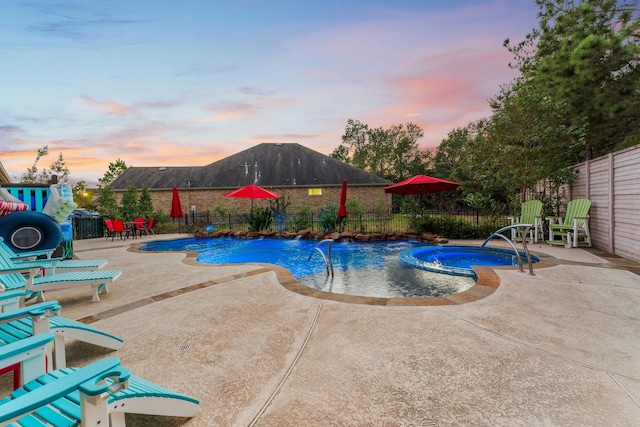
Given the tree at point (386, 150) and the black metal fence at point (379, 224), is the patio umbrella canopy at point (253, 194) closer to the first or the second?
the black metal fence at point (379, 224)

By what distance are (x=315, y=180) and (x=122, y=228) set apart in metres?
16.2

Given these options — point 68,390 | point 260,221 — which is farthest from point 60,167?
point 68,390

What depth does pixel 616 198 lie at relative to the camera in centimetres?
720

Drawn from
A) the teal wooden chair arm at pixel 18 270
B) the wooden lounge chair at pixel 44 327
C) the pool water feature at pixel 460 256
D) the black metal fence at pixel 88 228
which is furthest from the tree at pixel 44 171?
the pool water feature at pixel 460 256

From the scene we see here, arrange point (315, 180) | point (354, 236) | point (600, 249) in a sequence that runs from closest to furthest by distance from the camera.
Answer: point (600, 249), point (354, 236), point (315, 180)

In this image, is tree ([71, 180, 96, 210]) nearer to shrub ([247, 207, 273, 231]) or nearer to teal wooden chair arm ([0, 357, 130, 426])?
shrub ([247, 207, 273, 231])

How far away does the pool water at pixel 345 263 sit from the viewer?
5.48 m

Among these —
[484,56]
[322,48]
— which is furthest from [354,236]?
[484,56]

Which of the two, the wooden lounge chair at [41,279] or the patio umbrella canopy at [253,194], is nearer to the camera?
the wooden lounge chair at [41,279]

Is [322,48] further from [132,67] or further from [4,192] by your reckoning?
[4,192]

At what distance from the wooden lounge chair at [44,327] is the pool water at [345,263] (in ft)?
12.2

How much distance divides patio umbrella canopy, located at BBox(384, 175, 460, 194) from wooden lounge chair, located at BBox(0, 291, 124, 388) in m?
9.85

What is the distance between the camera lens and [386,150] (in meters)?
41.4

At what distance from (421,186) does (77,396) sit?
11483 mm
